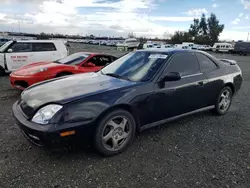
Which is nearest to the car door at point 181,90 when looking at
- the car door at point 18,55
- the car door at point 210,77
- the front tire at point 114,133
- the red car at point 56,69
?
the car door at point 210,77

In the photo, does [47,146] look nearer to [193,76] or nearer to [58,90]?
[58,90]

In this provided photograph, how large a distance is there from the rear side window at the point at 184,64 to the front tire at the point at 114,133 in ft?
3.75

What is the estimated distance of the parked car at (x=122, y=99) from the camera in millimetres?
2529

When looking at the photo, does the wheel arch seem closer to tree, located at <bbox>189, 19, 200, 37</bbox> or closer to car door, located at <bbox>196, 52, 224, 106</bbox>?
car door, located at <bbox>196, 52, 224, 106</bbox>

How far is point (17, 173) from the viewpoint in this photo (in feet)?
8.23

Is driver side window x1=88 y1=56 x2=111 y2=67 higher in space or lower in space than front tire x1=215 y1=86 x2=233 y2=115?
higher

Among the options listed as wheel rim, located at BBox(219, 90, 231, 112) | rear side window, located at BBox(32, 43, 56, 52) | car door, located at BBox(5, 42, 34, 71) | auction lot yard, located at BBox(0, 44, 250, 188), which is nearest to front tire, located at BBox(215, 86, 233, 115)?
wheel rim, located at BBox(219, 90, 231, 112)

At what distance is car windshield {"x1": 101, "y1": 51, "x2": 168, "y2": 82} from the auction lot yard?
1020 millimetres

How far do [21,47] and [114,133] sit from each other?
782 centimetres

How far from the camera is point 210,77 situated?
13.4 ft

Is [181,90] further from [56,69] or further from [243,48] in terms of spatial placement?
[243,48]

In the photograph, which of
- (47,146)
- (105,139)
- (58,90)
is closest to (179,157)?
(105,139)

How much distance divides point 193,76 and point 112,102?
1.80 m

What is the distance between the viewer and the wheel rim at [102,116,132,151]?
9.32ft
